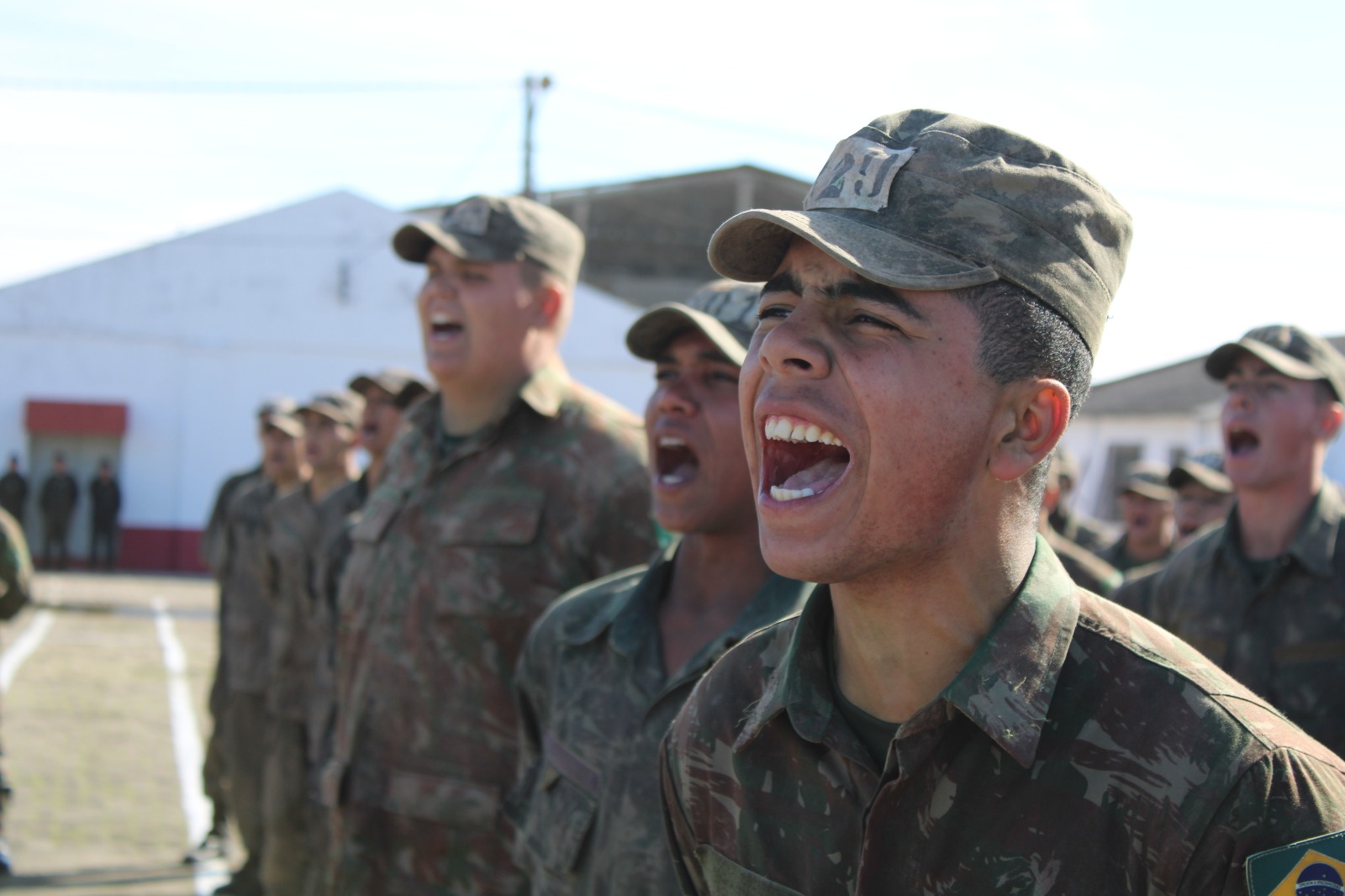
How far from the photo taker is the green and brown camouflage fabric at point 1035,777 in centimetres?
161

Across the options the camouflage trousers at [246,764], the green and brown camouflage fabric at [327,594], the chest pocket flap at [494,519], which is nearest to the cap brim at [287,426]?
the green and brown camouflage fabric at [327,594]

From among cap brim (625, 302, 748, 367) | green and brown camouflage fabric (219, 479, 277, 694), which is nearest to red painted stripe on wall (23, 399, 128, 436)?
green and brown camouflage fabric (219, 479, 277, 694)

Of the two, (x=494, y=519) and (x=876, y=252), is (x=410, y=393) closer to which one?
(x=494, y=519)

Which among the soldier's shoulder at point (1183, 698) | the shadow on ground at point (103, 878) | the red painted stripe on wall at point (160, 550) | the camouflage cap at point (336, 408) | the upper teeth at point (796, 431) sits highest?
the upper teeth at point (796, 431)

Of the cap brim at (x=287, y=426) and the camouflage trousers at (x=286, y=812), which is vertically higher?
the cap brim at (x=287, y=426)

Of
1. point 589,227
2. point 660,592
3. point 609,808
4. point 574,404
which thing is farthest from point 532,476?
point 589,227

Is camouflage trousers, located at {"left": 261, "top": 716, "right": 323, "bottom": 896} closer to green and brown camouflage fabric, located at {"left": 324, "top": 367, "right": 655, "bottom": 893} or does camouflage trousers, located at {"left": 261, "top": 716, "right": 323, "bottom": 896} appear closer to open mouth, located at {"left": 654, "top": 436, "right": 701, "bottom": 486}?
green and brown camouflage fabric, located at {"left": 324, "top": 367, "right": 655, "bottom": 893}

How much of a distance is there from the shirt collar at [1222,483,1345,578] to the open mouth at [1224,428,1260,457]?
0.28 m

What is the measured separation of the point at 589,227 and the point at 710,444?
102ft

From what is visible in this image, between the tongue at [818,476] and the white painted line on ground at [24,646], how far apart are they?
444 inches

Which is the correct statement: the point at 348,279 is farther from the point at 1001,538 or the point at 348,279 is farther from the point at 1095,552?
the point at 1001,538

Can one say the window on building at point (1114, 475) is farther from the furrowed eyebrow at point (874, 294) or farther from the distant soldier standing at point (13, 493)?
the furrowed eyebrow at point (874, 294)

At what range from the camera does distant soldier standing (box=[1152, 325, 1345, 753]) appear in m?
4.40

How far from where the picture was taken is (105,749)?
1013 centimetres
